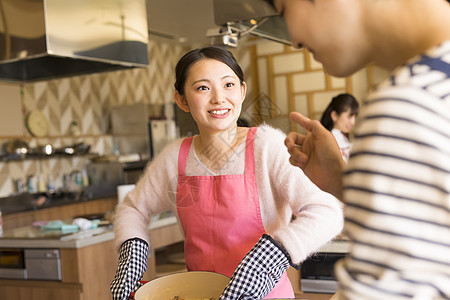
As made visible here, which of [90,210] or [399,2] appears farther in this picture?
[90,210]

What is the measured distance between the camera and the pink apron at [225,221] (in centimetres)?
123

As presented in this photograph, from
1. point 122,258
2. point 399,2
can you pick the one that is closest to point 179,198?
point 122,258

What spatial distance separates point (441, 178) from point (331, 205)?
0.70m

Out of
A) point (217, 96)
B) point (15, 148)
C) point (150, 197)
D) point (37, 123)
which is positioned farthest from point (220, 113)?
point (37, 123)

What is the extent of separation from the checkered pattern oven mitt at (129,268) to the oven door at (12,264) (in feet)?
4.91

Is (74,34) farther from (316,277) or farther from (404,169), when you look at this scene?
(404,169)

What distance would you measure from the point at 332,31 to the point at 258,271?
60cm

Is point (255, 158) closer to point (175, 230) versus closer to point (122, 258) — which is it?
point (122, 258)

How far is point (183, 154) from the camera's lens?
138 cm

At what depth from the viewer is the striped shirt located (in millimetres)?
465

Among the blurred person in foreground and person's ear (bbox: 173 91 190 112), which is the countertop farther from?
the blurred person in foreground

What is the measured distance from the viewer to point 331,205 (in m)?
1.16

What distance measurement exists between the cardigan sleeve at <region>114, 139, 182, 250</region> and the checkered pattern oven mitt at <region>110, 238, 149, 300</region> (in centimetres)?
5

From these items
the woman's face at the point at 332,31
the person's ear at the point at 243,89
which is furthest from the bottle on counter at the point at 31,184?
the woman's face at the point at 332,31
